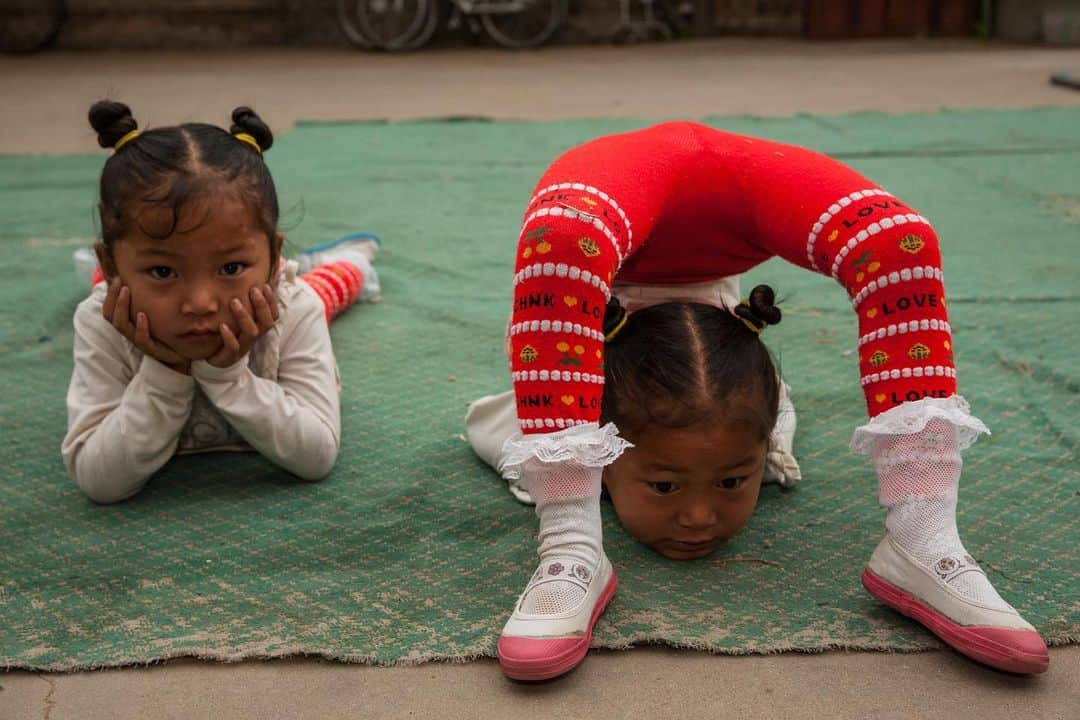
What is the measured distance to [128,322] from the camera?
62.9 inches

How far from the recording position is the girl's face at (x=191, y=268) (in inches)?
61.9

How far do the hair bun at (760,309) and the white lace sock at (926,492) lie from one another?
23 cm

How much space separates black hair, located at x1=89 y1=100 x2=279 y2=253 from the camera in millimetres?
1567

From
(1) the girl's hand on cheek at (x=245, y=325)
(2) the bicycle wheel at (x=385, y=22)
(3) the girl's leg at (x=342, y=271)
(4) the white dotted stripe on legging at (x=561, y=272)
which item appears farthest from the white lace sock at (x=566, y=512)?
(2) the bicycle wheel at (x=385, y=22)

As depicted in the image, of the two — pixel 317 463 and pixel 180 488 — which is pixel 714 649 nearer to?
pixel 317 463

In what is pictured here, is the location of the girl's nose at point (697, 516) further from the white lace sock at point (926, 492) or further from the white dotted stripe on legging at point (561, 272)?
the white dotted stripe on legging at point (561, 272)

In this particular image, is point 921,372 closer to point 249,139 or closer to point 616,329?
point 616,329

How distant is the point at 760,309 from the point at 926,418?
278 mm

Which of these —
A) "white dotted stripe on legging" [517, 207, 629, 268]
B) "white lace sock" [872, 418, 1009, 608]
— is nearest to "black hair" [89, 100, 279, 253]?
"white dotted stripe on legging" [517, 207, 629, 268]

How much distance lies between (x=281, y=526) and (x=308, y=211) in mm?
1995

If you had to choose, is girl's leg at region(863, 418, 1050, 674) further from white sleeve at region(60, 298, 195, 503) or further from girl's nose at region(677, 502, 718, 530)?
white sleeve at region(60, 298, 195, 503)

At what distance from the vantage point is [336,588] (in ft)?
4.93

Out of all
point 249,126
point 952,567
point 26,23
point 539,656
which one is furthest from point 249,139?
point 26,23

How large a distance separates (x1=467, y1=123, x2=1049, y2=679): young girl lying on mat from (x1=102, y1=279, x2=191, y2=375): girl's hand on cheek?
52 centimetres
